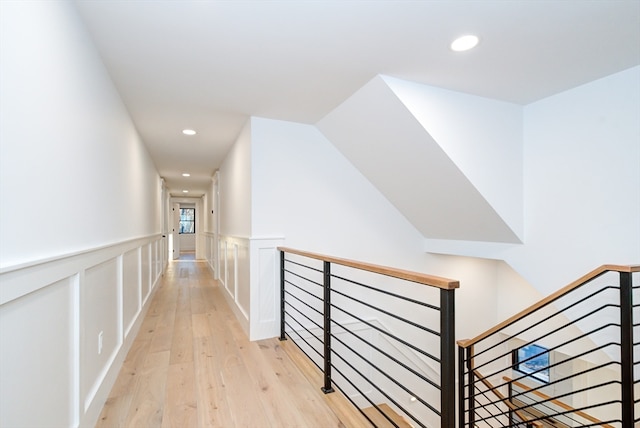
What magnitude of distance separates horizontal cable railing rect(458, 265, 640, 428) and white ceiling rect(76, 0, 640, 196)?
1372mm

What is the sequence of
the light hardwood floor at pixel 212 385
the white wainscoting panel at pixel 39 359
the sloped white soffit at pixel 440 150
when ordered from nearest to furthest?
1. the white wainscoting panel at pixel 39 359
2. the light hardwood floor at pixel 212 385
3. the sloped white soffit at pixel 440 150

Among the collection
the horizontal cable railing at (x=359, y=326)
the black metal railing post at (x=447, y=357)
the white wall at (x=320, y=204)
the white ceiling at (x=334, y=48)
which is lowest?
the horizontal cable railing at (x=359, y=326)

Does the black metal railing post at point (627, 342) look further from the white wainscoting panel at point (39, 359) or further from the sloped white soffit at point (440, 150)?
the white wainscoting panel at point (39, 359)

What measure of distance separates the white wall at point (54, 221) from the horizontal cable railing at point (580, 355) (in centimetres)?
206

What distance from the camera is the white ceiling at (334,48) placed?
1611 millimetres

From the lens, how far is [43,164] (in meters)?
1.20

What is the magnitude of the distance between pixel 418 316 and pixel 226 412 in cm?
280

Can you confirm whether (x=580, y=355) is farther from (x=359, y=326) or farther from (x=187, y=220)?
(x=187, y=220)

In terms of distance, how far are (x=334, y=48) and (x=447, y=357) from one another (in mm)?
1759

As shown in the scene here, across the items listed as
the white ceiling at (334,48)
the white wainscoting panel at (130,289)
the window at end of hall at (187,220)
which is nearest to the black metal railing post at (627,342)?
the white ceiling at (334,48)

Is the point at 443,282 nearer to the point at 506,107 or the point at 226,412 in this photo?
the point at 226,412

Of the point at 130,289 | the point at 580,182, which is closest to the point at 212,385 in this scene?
the point at 130,289

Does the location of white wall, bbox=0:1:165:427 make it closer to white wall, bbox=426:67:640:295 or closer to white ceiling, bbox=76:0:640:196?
white ceiling, bbox=76:0:640:196

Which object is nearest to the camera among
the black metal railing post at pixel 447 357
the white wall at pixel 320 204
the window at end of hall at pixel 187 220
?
the black metal railing post at pixel 447 357
